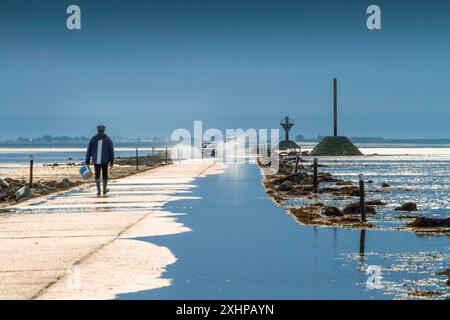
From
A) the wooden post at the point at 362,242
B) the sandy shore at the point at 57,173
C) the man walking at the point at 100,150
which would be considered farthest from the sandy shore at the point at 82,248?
the sandy shore at the point at 57,173

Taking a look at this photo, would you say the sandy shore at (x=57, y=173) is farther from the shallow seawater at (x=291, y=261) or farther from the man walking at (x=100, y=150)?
the shallow seawater at (x=291, y=261)

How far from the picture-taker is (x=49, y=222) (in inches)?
779

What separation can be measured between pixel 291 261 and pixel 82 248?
377 centimetres

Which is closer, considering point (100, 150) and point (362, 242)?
Answer: point (362, 242)

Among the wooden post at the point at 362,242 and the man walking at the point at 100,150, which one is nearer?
the wooden post at the point at 362,242

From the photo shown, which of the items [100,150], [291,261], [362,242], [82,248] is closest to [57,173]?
[100,150]

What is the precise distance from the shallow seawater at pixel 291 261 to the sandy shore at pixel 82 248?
50 cm

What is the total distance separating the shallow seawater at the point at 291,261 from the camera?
11.0 m

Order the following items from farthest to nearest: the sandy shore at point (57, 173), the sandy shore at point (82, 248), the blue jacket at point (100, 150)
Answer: the sandy shore at point (57, 173) → the blue jacket at point (100, 150) → the sandy shore at point (82, 248)

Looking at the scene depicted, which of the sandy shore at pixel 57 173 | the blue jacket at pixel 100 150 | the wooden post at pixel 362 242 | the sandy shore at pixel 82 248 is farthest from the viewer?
the sandy shore at pixel 57 173

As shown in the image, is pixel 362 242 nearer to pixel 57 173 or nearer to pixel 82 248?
pixel 82 248

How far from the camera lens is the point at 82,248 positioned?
14883 mm
